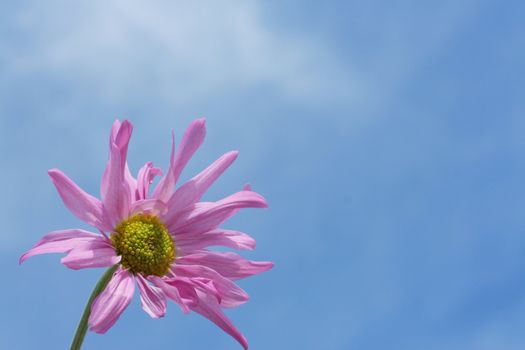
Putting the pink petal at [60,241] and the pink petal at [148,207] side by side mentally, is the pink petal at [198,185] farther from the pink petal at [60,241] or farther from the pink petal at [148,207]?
the pink petal at [60,241]

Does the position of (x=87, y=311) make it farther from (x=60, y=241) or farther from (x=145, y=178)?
(x=145, y=178)

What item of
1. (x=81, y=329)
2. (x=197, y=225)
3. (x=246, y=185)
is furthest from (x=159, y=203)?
(x=81, y=329)

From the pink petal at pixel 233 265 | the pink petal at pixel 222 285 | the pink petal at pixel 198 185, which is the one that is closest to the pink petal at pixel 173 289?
the pink petal at pixel 222 285

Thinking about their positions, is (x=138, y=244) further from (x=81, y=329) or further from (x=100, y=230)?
(x=81, y=329)

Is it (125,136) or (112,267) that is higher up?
(125,136)

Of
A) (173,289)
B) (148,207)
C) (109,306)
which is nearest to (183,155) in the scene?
(148,207)
